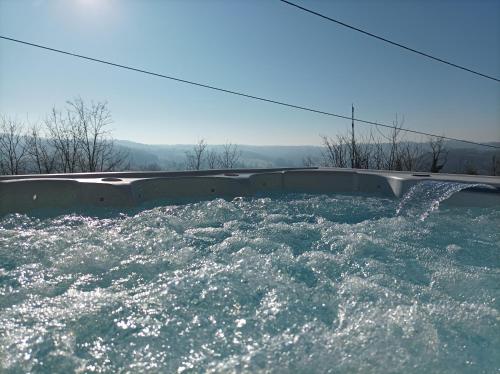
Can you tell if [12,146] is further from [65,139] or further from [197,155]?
[197,155]

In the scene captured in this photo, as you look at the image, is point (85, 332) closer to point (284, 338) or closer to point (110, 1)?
point (284, 338)

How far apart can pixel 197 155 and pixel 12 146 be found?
4.20 m

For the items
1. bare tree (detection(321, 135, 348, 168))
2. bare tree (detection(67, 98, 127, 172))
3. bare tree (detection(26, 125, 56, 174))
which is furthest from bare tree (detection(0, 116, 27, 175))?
bare tree (detection(321, 135, 348, 168))

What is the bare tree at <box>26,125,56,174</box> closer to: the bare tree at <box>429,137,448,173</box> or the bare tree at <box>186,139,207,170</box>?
the bare tree at <box>186,139,207,170</box>

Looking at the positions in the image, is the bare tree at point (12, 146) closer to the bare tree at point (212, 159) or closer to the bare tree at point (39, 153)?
the bare tree at point (39, 153)

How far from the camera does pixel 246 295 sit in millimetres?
1505

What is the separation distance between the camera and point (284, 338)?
1.18 m

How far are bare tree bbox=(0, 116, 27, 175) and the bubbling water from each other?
5.43 m

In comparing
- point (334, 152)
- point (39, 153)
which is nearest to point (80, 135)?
point (39, 153)

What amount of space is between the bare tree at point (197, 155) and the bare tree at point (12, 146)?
3.71 metres

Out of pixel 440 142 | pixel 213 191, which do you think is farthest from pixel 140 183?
pixel 440 142

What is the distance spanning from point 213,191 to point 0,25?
2.50 meters

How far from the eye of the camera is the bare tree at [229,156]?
891 centimetres

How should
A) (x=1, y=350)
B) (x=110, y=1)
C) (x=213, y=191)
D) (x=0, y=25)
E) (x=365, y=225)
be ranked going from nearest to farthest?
(x=1, y=350)
(x=365, y=225)
(x=0, y=25)
(x=110, y=1)
(x=213, y=191)
